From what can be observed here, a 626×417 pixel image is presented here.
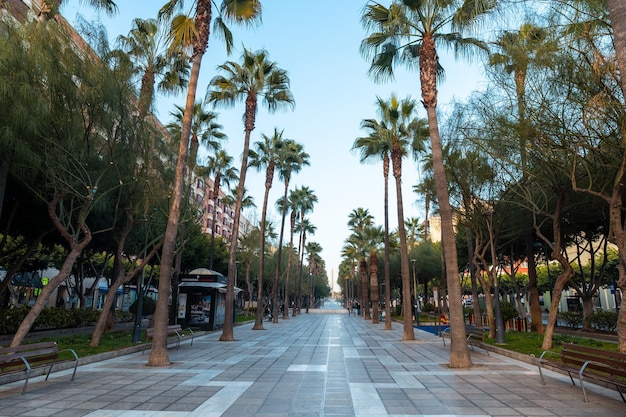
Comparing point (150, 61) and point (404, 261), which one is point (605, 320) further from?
point (150, 61)

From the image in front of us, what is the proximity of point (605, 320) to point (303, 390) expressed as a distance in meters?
21.3

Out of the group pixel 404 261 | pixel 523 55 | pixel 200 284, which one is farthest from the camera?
pixel 200 284

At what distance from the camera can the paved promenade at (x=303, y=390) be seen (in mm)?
6613

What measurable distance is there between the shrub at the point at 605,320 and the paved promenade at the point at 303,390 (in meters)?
13.2

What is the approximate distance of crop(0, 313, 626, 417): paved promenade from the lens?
6613mm

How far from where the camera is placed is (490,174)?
17.0 m

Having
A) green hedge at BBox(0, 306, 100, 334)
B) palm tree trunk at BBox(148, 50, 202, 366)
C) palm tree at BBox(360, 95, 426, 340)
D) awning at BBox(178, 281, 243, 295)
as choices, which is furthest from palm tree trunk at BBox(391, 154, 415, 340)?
green hedge at BBox(0, 306, 100, 334)

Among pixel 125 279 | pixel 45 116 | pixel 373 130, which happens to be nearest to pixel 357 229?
pixel 373 130

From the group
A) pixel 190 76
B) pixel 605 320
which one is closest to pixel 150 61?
pixel 190 76

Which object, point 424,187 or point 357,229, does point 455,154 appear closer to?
point 424,187

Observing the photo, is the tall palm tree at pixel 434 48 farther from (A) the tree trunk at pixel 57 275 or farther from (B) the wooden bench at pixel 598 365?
(A) the tree trunk at pixel 57 275

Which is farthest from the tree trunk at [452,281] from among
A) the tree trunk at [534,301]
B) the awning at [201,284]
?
the awning at [201,284]

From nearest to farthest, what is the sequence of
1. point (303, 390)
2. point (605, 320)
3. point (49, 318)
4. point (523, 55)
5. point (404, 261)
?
point (303, 390), point (523, 55), point (404, 261), point (605, 320), point (49, 318)

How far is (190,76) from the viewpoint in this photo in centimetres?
1360
